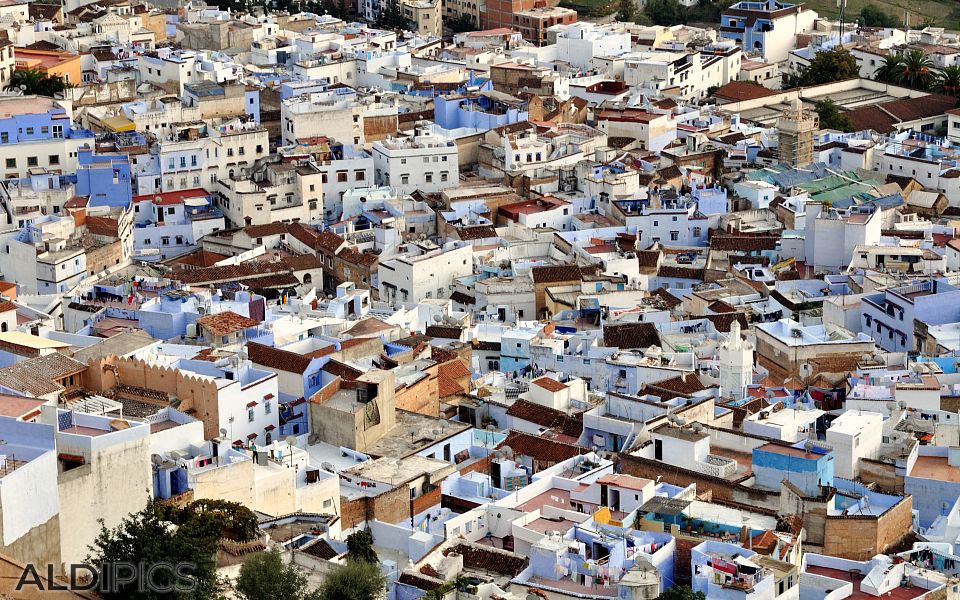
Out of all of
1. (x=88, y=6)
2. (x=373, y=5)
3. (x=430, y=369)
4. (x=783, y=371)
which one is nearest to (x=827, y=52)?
(x=373, y=5)

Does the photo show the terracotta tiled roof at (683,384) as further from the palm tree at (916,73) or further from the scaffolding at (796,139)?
the palm tree at (916,73)

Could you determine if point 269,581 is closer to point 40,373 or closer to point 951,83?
point 40,373

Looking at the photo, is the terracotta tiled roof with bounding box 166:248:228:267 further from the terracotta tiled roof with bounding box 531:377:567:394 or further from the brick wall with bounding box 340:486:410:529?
the brick wall with bounding box 340:486:410:529

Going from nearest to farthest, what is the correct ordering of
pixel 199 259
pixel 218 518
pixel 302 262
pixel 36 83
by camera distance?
pixel 218 518 < pixel 302 262 < pixel 199 259 < pixel 36 83

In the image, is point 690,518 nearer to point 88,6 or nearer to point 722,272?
point 722,272

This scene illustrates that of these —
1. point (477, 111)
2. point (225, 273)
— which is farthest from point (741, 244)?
point (225, 273)

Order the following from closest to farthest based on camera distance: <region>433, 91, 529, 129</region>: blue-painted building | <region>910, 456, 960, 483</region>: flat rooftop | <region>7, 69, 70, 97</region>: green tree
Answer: <region>910, 456, 960, 483</region>: flat rooftop
<region>433, 91, 529, 129</region>: blue-painted building
<region>7, 69, 70, 97</region>: green tree

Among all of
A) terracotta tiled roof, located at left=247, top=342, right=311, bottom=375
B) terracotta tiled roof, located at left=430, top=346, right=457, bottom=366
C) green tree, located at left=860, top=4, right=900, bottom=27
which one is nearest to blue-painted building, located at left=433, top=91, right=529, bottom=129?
terracotta tiled roof, located at left=430, top=346, right=457, bottom=366

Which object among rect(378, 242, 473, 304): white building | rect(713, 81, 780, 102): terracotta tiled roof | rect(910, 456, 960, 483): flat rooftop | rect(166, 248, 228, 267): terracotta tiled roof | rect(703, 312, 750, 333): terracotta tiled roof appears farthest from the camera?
rect(713, 81, 780, 102): terracotta tiled roof
